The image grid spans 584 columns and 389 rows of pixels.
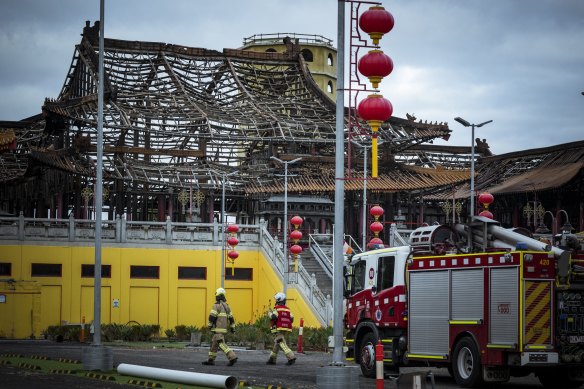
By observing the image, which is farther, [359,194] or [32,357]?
[359,194]

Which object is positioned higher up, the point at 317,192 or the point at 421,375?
the point at 317,192

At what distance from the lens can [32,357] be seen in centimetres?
3450

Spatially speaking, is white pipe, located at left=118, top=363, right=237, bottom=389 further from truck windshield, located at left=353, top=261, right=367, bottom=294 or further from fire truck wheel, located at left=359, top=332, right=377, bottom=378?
truck windshield, located at left=353, top=261, right=367, bottom=294

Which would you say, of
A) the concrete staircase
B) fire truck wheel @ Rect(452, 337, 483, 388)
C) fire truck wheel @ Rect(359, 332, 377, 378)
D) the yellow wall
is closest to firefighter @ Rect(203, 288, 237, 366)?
fire truck wheel @ Rect(359, 332, 377, 378)

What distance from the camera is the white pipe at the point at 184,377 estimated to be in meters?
21.8

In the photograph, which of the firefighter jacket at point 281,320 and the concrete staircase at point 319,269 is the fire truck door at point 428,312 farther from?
the concrete staircase at point 319,269

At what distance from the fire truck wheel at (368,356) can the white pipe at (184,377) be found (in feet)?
18.7

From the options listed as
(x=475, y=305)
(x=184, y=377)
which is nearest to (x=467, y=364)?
(x=475, y=305)

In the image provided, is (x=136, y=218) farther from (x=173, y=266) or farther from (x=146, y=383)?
(x=146, y=383)

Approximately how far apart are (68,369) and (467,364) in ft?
31.8

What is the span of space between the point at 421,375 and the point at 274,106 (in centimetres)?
6244

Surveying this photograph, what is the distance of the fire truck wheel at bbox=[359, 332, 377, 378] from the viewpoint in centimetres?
2820

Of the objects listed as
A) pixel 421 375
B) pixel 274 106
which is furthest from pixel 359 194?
pixel 421 375

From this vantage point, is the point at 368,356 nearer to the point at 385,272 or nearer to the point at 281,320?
the point at 385,272
